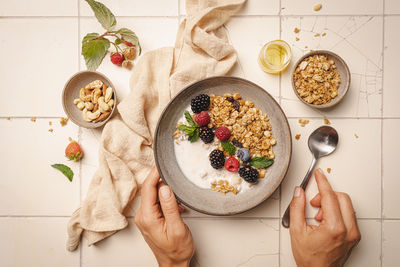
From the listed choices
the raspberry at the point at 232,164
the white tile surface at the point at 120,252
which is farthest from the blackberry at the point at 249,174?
the white tile surface at the point at 120,252

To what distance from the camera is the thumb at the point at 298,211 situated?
821 millimetres

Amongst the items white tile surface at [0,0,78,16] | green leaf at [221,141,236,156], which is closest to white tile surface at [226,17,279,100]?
green leaf at [221,141,236,156]

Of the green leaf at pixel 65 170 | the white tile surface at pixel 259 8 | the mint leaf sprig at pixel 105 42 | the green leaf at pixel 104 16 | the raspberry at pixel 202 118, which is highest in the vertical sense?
the white tile surface at pixel 259 8

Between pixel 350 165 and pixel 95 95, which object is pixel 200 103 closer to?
pixel 95 95

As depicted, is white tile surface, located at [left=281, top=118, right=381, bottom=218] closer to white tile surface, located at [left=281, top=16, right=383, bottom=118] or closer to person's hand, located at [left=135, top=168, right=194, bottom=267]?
white tile surface, located at [left=281, top=16, right=383, bottom=118]

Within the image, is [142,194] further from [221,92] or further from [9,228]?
[9,228]

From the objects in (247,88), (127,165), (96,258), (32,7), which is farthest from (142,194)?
(32,7)

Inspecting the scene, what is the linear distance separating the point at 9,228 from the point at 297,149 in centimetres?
105

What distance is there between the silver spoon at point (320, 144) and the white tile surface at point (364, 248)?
0.09m

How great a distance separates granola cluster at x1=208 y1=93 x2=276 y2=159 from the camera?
2.64ft

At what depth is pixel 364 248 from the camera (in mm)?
888

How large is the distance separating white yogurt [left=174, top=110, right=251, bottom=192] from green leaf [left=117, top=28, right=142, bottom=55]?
30cm

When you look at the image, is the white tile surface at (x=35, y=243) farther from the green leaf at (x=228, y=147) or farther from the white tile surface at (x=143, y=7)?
the white tile surface at (x=143, y=7)

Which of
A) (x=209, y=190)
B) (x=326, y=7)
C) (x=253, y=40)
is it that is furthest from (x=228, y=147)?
(x=326, y=7)
